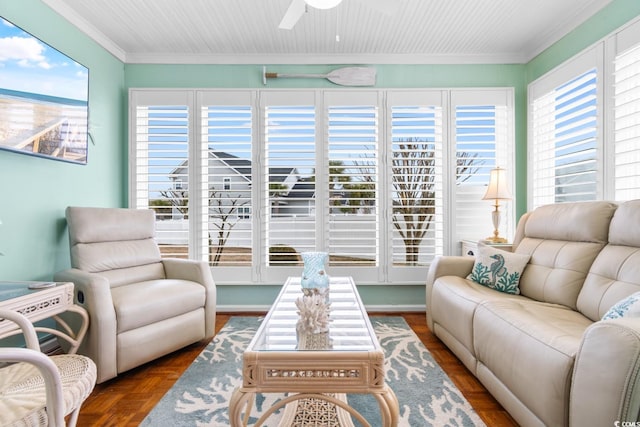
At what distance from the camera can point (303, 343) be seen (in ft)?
4.61

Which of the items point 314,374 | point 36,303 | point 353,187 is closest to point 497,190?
point 353,187

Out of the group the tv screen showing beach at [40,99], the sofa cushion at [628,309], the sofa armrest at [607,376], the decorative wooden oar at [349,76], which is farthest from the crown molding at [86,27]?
the sofa cushion at [628,309]

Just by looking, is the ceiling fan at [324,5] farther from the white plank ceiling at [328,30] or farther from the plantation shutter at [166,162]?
the plantation shutter at [166,162]

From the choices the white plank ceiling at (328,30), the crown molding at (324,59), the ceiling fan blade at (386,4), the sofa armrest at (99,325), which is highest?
the white plank ceiling at (328,30)

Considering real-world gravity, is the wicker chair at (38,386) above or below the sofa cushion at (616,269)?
below

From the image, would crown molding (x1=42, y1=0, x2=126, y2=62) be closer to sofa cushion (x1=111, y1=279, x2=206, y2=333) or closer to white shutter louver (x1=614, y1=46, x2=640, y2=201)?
sofa cushion (x1=111, y1=279, x2=206, y2=333)

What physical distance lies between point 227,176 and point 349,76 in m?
1.63

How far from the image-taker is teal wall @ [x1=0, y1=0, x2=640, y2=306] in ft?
7.34

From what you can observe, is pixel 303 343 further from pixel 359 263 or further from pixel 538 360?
pixel 359 263

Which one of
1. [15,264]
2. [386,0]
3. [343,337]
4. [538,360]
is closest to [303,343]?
[343,337]

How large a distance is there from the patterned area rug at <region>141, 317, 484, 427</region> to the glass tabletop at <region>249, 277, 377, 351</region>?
48cm

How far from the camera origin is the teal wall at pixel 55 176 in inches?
85.8

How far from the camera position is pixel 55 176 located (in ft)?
8.33

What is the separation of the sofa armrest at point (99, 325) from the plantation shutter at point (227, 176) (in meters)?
1.41
